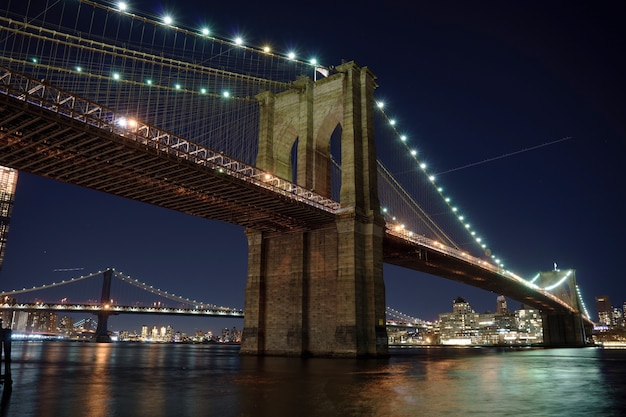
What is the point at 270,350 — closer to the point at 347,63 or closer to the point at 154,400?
the point at 347,63

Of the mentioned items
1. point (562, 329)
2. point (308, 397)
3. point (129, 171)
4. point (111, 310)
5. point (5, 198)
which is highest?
point (5, 198)

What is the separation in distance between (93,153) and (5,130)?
399cm

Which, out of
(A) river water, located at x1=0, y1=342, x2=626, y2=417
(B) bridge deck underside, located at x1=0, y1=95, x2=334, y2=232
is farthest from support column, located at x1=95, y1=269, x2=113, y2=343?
(A) river water, located at x1=0, y1=342, x2=626, y2=417

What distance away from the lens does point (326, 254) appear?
39875mm

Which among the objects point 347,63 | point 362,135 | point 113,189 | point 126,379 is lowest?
point 126,379

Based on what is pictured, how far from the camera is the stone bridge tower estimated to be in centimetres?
3753

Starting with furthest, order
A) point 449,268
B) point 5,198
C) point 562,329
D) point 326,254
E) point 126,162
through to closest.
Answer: point 562,329, point 5,198, point 449,268, point 326,254, point 126,162

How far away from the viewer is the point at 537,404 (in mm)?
12266

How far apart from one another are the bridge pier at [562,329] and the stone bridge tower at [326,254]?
83932 mm

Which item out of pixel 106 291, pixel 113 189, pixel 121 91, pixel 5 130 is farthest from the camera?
pixel 106 291

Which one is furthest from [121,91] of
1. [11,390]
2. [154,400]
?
[154,400]

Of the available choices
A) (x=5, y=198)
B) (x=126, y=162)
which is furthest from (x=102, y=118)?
(x=5, y=198)

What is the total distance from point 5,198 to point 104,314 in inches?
1395

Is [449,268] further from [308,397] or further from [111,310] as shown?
[111,310]
